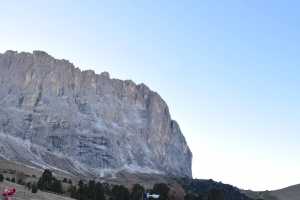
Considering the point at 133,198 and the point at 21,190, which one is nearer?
the point at 21,190

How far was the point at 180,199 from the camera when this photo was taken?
14962cm

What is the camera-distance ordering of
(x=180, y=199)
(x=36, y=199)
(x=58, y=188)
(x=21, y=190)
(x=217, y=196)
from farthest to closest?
(x=217, y=196)
(x=180, y=199)
(x=58, y=188)
(x=21, y=190)
(x=36, y=199)

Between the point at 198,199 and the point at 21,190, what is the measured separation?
75661mm

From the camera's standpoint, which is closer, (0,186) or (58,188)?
(0,186)

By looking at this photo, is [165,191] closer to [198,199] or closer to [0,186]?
[198,199]

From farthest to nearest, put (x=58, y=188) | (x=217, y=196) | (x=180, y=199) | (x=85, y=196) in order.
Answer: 1. (x=217, y=196)
2. (x=180, y=199)
3. (x=58, y=188)
4. (x=85, y=196)

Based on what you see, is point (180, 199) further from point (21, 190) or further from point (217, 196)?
point (21, 190)

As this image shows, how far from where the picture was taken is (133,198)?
12700cm

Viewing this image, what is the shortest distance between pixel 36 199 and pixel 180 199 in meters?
71.9

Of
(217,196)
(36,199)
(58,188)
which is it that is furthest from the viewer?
→ (217,196)

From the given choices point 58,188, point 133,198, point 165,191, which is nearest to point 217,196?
point 165,191

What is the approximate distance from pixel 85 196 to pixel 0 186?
2818cm

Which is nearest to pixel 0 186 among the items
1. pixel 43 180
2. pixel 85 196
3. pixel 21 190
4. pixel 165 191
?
pixel 21 190

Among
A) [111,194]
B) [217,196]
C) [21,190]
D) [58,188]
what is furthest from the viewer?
[217,196]
